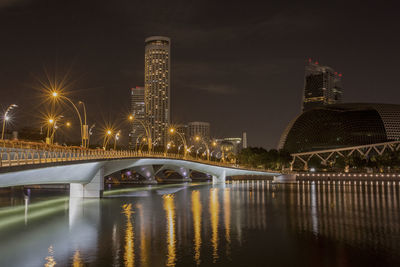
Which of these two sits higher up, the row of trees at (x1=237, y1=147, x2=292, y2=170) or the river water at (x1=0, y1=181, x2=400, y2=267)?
the row of trees at (x1=237, y1=147, x2=292, y2=170)

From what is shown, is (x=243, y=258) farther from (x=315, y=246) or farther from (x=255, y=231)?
(x=255, y=231)

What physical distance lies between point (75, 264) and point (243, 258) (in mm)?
7590

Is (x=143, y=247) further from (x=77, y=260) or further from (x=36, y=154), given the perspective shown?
(x=36, y=154)

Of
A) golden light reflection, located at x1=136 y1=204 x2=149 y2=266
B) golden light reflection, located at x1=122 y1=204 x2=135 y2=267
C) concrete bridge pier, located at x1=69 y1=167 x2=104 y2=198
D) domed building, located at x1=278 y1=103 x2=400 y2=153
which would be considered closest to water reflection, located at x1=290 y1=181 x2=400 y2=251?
golden light reflection, located at x1=136 y1=204 x2=149 y2=266

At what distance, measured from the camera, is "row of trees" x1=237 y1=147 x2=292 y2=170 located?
441ft

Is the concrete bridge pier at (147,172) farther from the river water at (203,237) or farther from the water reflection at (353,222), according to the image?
the water reflection at (353,222)

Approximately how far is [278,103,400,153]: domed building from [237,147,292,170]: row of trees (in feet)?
97.6

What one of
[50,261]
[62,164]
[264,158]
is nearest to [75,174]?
[62,164]

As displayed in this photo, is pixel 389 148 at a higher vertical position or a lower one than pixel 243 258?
higher

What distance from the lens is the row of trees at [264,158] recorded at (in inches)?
5295

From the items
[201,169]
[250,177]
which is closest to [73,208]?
[201,169]

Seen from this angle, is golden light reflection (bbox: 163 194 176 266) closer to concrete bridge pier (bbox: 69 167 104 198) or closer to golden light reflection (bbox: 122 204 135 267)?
golden light reflection (bbox: 122 204 135 267)

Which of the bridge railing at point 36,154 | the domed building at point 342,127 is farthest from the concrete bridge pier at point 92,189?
the domed building at point 342,127

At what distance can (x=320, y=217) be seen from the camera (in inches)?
1329
